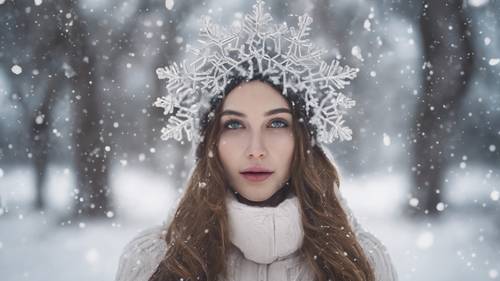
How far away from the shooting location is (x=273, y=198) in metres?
2.46

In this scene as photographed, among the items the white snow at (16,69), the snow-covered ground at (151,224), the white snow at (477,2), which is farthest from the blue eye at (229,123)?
the white snow at (16,69)

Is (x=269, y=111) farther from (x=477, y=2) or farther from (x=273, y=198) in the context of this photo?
(x=477, y=2)

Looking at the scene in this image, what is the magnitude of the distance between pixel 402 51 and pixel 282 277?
24.9ft

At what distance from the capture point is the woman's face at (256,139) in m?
2.37

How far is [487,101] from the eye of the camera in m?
9.21

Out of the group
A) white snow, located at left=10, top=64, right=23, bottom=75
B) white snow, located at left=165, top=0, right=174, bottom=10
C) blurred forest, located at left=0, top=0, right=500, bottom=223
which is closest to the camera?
blurred forest, located at left=0, top=0, right=500, bottom=223

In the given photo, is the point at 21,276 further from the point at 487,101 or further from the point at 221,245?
the point at 487,101

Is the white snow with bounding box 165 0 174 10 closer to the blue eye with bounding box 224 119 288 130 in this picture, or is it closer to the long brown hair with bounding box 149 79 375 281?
the long brown hair with bounding box 149 79 375 281

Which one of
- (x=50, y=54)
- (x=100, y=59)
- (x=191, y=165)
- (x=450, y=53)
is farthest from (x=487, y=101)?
(x=191, y=165)

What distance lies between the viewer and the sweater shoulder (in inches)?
97.8

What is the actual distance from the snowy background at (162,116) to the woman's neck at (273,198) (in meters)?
5.98

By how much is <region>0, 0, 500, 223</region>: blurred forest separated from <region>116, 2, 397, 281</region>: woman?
6.43m

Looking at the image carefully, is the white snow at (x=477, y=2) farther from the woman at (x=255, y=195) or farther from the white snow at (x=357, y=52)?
the woman at (x=255, y=195)

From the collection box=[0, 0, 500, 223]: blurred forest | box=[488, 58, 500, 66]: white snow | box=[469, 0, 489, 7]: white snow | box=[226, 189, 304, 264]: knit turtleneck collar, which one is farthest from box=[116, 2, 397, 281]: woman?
box=[488, 58, 500, 66]: white snow
